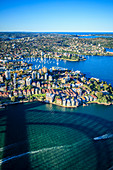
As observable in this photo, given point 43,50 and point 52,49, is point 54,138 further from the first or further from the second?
point 52,49

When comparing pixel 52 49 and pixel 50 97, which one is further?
pixel 52 49

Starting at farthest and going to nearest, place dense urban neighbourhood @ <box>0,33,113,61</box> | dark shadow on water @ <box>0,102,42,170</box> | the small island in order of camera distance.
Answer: dense urban neighbourhood @ <box>0,33,113,61</box> → the small island → dark shadow on water @ <box>0,102,42,170</box>

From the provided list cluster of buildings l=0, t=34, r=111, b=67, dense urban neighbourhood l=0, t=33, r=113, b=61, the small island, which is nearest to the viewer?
the small island

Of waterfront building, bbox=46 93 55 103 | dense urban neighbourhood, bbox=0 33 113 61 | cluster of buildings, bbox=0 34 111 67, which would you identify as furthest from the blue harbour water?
dense urban neighbourhood, bbox=0 33 113 61

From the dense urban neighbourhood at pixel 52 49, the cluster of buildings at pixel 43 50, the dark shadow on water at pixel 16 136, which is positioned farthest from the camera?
the dense urban neighbourhood at pixel 52 49

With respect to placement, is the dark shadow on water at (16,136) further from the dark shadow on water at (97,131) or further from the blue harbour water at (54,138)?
the dark shadow on water at (97,131)

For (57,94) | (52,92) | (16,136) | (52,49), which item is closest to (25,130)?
(16,136)

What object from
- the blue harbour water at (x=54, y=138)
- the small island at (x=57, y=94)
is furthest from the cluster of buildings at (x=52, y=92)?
the blue harbour water at (x=54, y=138)

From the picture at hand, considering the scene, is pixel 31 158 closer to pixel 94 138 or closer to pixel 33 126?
pixel 33 126

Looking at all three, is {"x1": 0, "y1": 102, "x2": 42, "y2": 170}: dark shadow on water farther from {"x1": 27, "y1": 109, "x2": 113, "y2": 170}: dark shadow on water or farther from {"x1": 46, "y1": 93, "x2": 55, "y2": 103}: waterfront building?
{"x1": 46, "y1": 93, "x2": 55, "y2": 103}: waterfront building
